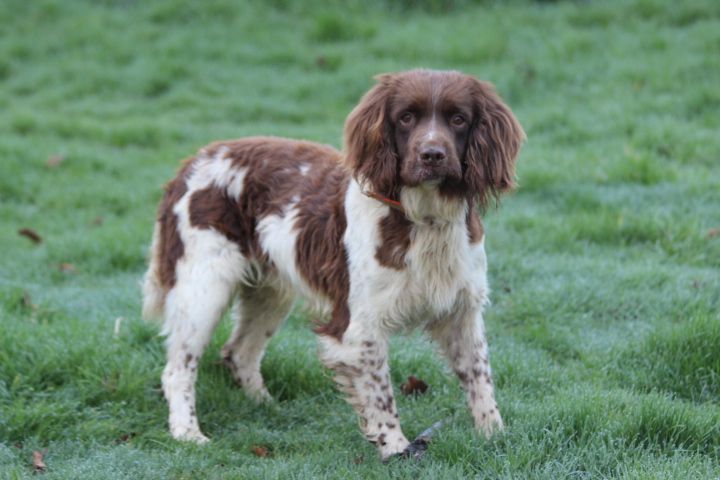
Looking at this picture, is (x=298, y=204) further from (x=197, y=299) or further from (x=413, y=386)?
(x=413, y=386)

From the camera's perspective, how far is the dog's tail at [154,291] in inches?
212

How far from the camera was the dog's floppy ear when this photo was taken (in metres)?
4.30

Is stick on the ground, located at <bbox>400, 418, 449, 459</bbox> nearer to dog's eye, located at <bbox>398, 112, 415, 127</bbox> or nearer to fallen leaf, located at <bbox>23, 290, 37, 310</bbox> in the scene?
dog's eye, located at <bbox>398, 112, 415, 127</bbox>

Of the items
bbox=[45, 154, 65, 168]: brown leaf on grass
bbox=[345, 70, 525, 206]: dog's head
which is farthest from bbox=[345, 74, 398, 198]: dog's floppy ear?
bbox=[45, 154, 65, 168]: brown leaf on grass

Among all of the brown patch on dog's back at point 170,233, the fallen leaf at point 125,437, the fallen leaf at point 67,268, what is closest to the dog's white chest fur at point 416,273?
the brown patch on dog's back at point 170,233

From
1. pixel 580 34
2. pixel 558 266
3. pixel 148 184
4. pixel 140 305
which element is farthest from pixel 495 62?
pixel 140 305

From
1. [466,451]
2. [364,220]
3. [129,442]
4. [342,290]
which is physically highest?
[364,220]

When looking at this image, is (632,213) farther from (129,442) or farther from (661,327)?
(129,442)

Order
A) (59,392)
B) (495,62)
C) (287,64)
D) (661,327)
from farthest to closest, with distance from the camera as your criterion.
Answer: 1. (287,64)
2. (495,62)
3. (661,327)
4. (59,392)

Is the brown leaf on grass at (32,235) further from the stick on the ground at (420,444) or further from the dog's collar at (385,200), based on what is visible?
the stick on the ground at (420,444)

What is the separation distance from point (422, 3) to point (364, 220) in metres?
8.74

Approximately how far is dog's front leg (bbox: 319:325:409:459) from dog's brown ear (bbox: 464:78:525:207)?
790mm

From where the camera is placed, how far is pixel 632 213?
713cm

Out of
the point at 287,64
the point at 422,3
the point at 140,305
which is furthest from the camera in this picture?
the point at 422,3
